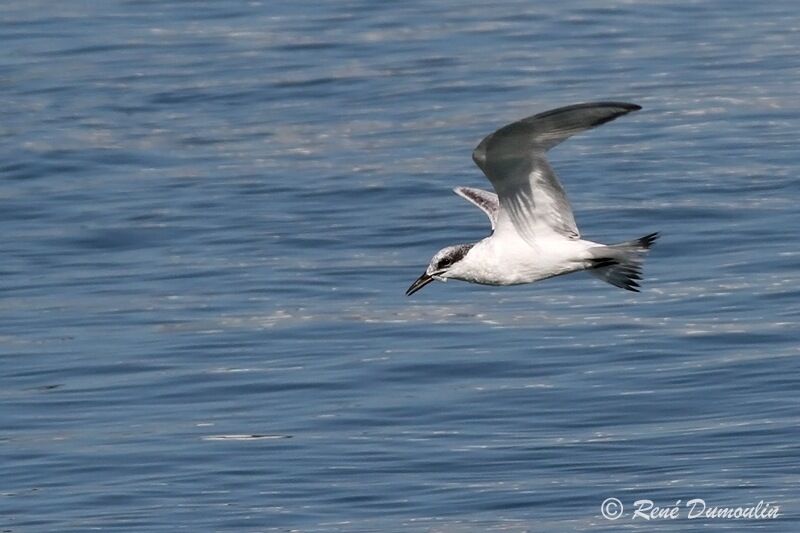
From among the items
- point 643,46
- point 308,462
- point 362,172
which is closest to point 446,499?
point 308,462

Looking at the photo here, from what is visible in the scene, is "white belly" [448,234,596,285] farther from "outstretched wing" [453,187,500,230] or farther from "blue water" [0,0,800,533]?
"blue water" [0,0,800,533]

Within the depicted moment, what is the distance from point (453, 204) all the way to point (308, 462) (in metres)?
6.54

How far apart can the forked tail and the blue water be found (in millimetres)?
1699

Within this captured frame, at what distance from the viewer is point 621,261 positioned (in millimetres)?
11906

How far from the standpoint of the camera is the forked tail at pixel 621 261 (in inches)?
457

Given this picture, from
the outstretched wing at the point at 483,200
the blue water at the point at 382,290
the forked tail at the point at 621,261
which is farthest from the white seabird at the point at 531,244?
the blue water at the point at 382,290

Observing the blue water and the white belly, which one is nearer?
the white belly

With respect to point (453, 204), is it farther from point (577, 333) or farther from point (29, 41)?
point (29, 41)

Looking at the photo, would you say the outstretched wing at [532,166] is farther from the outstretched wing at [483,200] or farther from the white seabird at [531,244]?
the outstretched wing at [483,200]

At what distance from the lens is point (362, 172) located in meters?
21.8

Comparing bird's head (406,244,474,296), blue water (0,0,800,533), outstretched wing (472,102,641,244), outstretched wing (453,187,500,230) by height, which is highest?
outstretched wing (472,102,641,244)

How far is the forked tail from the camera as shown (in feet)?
38.1

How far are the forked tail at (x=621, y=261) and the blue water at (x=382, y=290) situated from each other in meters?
1.70

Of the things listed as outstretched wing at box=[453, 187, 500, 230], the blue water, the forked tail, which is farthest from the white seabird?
the blue water
